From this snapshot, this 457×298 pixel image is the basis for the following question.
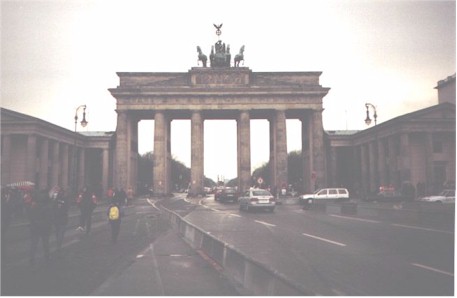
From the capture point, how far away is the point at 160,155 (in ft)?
239

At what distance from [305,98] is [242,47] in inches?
541

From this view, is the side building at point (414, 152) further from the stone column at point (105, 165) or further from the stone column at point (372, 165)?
the stone column at point (105, 165)

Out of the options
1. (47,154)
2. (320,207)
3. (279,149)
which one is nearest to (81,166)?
(47,154)

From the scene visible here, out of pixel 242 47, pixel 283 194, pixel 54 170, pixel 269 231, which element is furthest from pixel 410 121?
pixel 54 170

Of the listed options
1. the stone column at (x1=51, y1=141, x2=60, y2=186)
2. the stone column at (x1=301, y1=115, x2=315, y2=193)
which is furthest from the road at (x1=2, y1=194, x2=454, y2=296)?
the stone column at (x1=301, y1=115, x2=315, y2=193)

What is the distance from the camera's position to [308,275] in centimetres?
904

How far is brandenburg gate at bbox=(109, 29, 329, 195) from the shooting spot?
72.5 m

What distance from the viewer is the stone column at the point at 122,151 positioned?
7144cm

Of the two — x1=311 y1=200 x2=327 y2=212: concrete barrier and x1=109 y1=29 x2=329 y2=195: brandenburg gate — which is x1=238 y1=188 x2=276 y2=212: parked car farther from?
x1=109 y1=29 x2=329 y2=195: brandenburg gate

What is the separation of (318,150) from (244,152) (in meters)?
12.2

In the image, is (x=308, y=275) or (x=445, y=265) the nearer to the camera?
(x=308, y=275)

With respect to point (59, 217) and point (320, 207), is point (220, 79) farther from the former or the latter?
point (59, 217)

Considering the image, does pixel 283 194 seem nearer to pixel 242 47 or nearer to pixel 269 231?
pixel 242 47

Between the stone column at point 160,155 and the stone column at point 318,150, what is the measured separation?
80.5 feet
